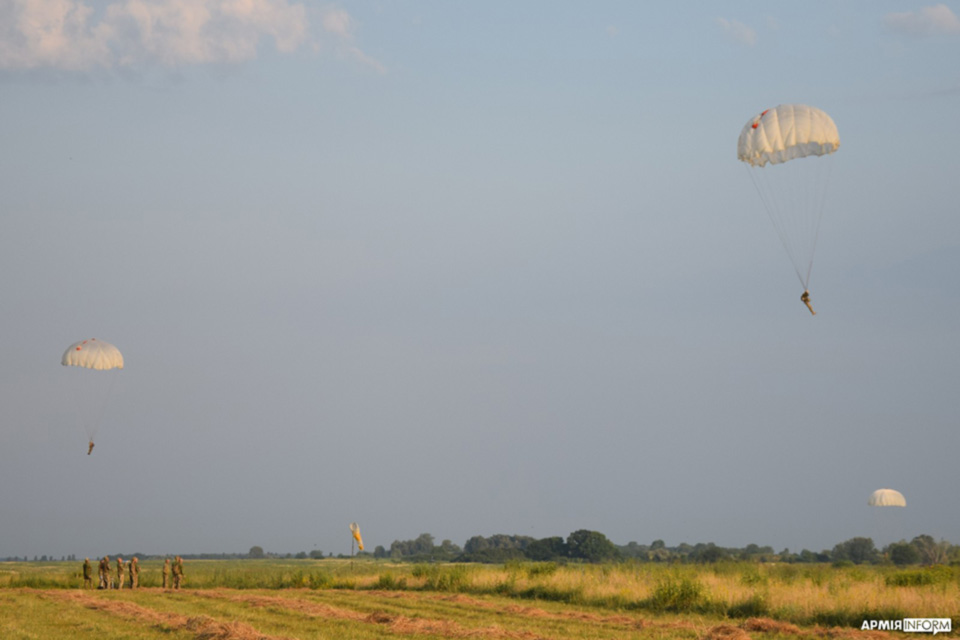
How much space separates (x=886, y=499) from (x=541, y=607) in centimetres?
2881

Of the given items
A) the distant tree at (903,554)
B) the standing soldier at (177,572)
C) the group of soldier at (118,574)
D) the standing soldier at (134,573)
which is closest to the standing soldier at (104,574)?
the group of soldier at (118,574)

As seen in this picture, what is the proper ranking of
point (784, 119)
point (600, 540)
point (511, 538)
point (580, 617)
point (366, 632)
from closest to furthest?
point (366, 632) → point (580, 617) → point (784, 119) → point (600, 540) → point (511, 538)

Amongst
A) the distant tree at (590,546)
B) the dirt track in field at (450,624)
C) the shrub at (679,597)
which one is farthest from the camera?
the distant tree at (590,546)

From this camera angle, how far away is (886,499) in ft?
156

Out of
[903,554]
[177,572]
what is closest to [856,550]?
[903,554]

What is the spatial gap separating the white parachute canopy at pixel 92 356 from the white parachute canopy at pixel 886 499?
36508 mm

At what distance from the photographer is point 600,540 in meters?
82.5

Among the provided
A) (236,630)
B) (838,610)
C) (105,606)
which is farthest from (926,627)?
(105,606)

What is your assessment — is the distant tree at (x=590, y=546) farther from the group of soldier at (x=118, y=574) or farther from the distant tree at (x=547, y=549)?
the group of soldier at (x=118, y=574)

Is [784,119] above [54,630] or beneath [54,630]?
above

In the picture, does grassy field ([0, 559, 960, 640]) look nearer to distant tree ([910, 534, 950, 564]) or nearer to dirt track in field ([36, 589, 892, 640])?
dirt track in field ([36, 589, 892, 640])

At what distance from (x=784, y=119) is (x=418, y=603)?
1724cm

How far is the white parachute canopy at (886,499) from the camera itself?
46844 millimetres

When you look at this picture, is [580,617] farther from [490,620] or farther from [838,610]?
[838,610]
